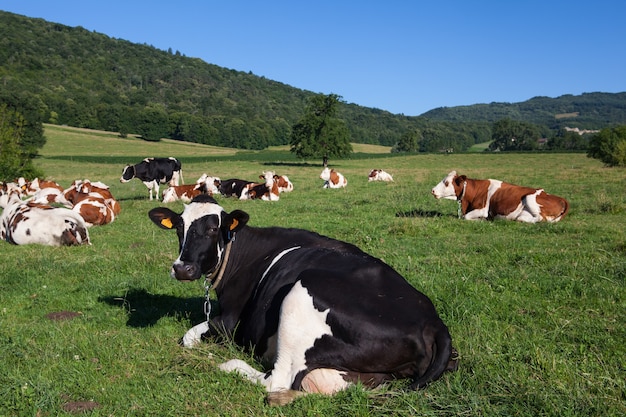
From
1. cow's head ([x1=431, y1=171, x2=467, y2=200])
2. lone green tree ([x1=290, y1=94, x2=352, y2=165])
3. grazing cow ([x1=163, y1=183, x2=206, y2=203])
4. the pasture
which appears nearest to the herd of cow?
the pasture

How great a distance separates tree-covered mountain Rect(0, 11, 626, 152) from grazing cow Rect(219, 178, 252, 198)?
61.0 metres

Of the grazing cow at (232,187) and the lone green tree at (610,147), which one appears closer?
the grazing cow at (232,187)

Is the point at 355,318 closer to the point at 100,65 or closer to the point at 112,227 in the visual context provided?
the point at 112,227

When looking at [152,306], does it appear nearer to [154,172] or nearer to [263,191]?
[263,191]

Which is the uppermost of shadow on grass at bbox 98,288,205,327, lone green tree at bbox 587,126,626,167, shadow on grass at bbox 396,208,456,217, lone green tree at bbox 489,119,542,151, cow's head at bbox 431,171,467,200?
lone green tree at bbox 489,119,542,151

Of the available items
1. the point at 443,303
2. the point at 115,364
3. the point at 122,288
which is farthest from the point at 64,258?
the point at 443,303

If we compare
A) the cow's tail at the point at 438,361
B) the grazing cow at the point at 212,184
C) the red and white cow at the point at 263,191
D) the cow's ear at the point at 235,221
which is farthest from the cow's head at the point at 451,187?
the grazing cow at the point at 212,184

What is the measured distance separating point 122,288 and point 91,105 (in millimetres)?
117637

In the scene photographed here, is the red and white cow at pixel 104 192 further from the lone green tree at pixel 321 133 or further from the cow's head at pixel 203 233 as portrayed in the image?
the lone green tree at pixel 321 133

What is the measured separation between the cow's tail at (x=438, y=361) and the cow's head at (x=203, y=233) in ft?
7.45

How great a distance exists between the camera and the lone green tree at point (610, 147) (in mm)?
49625

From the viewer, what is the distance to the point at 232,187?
Answer: 24.9 meters

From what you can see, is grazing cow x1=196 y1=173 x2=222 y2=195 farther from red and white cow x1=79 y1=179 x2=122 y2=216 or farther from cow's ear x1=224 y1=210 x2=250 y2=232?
cow's ear x1=224 y1=210 x2=250 y2=232

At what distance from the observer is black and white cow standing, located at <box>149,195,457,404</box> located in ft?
13.5
